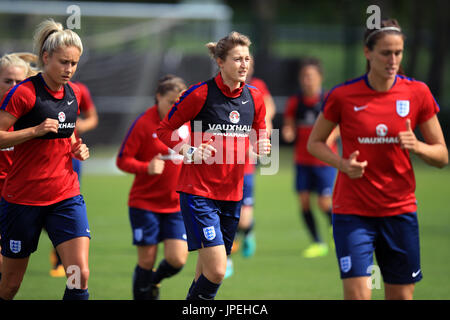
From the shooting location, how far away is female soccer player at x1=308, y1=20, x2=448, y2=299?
4781mm

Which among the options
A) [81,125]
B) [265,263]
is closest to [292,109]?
[265,263]

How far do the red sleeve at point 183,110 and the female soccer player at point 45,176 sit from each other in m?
0.67

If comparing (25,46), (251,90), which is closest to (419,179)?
(25,46)

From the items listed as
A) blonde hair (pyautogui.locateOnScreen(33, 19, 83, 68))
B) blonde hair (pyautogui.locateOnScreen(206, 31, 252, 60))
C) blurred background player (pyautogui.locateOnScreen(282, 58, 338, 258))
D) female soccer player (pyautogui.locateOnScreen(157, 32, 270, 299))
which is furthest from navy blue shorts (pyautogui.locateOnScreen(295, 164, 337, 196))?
blonde hair (pyautogui.locateOnScreen(33, 19, 83, 68))

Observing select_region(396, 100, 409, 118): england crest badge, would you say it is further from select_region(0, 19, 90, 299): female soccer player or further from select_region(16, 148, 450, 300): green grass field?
select_region(16, 148, 450, 300): green grass field

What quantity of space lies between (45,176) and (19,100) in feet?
1.88

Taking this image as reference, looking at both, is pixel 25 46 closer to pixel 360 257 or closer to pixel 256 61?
pixel 256 61

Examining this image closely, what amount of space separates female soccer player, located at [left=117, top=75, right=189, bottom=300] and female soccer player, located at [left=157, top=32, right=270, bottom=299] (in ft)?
3.47

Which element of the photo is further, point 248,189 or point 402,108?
point 248,189

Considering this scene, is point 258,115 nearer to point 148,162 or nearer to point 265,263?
point 148,162

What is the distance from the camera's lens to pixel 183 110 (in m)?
5.39

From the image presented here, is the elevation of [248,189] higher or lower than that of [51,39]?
lower

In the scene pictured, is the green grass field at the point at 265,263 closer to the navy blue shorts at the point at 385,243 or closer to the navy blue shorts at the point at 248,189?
the navy blue shorts at the point at 248,189
